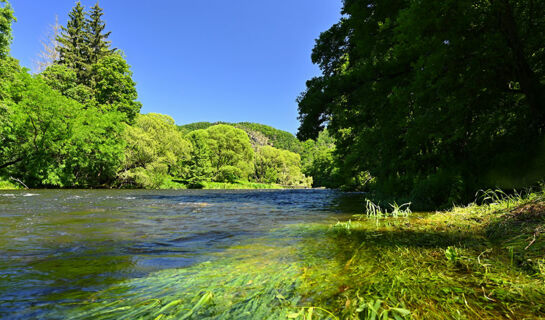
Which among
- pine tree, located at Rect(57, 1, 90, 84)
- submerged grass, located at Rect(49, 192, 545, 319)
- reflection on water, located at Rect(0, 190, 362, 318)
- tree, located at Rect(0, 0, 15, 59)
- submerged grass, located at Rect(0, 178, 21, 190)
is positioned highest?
pine tree, located at Rect(57, 1, 90, 84)

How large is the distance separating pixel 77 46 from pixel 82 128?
32.4 metres

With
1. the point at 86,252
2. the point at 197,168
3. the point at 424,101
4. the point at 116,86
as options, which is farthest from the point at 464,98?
the point at 116,86

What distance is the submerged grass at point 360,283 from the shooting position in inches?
68.4

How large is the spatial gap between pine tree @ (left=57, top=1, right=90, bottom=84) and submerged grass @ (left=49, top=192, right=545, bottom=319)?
5692cm

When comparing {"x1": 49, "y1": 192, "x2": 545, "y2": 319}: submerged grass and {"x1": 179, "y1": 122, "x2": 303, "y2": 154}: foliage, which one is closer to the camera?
{"x1": 49, "y1": 192, "x2": 545, "y2": 319}: submerged grass

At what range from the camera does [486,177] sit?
23.7 ft

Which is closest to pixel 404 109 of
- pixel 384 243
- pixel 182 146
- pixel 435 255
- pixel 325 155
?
pixel 384 243

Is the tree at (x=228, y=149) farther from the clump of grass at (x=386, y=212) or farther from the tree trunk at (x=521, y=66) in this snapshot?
the tree trunk at (x=521, y=66)

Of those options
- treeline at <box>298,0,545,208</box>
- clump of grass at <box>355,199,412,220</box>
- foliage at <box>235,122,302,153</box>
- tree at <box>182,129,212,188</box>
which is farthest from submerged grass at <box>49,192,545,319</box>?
foliage at <box>235,122,302,153</box>

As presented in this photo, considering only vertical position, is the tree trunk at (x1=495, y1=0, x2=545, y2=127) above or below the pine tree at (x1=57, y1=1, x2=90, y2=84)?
below

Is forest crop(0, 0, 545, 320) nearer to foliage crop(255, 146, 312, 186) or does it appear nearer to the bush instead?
the bush

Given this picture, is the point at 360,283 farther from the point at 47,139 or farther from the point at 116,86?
the point at 116,86

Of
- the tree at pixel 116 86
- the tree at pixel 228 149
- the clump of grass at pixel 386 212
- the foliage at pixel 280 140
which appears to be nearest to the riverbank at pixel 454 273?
the clump of grass at pixel 386 212

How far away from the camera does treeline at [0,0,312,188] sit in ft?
80.6
